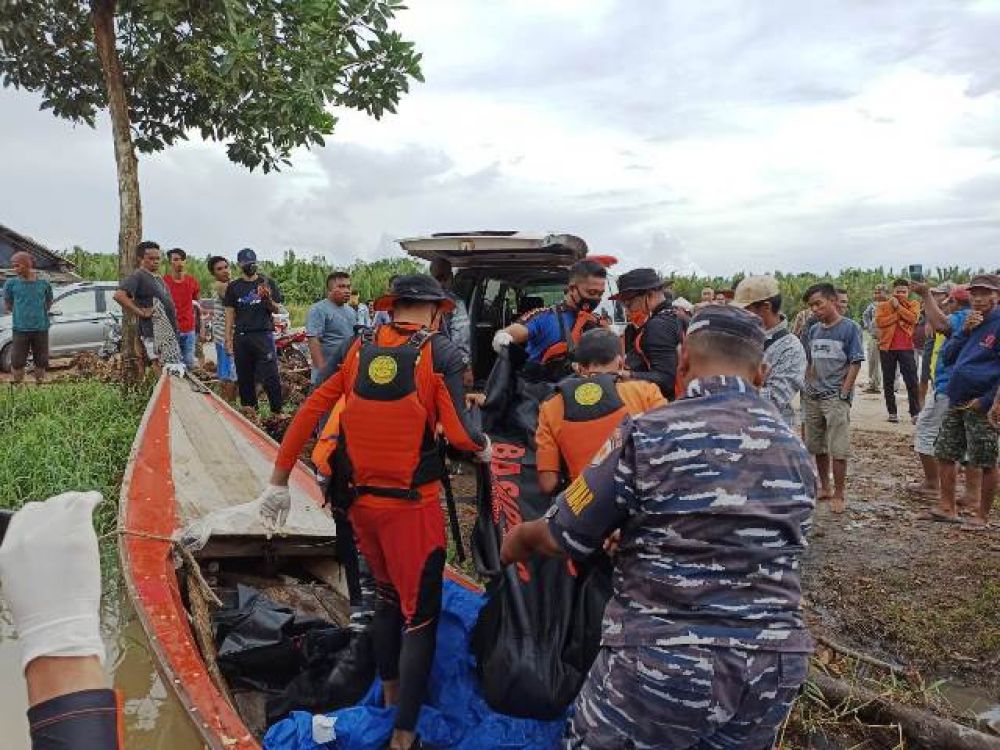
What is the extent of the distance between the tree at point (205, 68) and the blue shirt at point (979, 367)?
5.27m

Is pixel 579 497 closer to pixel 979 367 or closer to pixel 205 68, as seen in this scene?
pixel 979 367

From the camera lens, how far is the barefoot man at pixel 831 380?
5.96 metres

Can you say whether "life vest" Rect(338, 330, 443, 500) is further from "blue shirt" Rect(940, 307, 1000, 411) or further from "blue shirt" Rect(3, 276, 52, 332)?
"blue shirt" Rect(3, 276, 52, 332)

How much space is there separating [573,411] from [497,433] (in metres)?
1.04

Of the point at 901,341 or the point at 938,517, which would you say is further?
the point at 901,341

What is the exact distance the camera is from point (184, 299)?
9016mm

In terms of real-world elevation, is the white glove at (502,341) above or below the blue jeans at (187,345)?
above

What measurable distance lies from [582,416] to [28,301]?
28.3ft

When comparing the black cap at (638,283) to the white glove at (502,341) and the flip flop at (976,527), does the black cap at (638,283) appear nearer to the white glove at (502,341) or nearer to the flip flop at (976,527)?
the white glove at (502,341)

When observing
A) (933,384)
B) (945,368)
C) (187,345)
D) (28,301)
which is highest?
(28,301)

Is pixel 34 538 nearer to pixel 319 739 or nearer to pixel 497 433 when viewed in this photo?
pixel 319 739

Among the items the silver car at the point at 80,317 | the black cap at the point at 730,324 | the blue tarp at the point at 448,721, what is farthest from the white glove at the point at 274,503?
the silver car at the point at 80,317

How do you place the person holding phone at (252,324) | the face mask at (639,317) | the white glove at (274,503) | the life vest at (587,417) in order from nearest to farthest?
the life vest at (587,417)
the white glove at (274,503)
the face mask at (639,317)
the person holding phone at (252,324)

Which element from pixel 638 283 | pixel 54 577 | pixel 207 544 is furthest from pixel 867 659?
pixel 54 577
